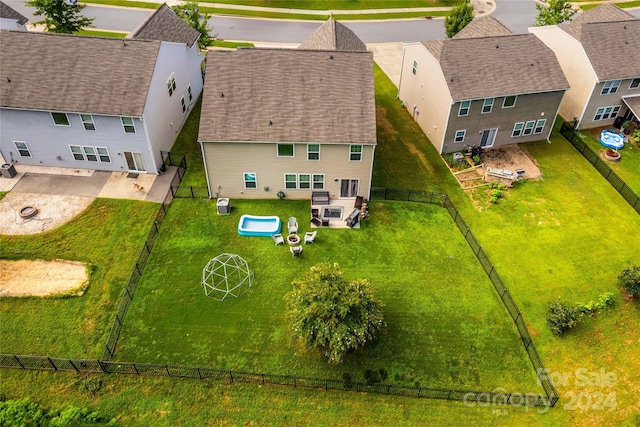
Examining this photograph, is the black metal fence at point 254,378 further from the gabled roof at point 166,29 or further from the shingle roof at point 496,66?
the gabled roof at point 166,29

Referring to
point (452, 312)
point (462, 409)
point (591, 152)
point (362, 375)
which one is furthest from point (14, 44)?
point (591, 152)

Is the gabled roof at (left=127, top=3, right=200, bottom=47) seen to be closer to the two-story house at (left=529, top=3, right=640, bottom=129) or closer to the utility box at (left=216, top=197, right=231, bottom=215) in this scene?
the utility box at (left=216, top=197, right=231, bottom=215)

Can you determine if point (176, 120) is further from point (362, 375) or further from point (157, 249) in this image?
point (362, 375)

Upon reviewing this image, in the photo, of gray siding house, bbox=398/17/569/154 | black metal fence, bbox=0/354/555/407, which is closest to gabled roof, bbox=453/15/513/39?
gray siding house, bbox=398/17/569/154

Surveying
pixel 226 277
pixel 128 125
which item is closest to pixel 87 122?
pixel 128 125

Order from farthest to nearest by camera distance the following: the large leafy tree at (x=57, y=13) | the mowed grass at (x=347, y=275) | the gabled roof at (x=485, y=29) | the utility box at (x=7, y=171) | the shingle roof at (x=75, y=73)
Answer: the gabled roof at (x=485, y=29) → the large leafy tree at (x=57, y=13) → the utility box at (x=7, y=171) → the shingle roof at (x=75, y=73) → the mowed grass at (x=347, y=275)

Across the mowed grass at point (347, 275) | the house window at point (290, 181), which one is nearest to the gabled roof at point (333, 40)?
the house window at point (290, 181)

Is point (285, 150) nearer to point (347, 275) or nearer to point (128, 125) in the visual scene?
point (347, 275)
